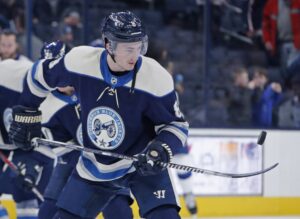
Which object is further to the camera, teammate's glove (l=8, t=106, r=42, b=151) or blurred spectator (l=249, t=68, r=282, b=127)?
blurred spectator (l=249, t=68, r=282, b=127)

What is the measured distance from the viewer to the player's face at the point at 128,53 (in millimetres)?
3330

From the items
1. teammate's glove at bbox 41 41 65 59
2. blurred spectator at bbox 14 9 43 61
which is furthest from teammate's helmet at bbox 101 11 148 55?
blurred spectator at bbox 14 9 43 61

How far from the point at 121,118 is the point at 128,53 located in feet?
0.84

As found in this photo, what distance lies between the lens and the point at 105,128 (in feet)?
11.3

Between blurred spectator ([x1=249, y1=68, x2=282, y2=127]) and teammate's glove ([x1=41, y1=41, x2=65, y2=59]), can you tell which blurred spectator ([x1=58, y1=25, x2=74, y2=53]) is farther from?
teammate's glove ([x1=41, y1=41, x2=65, y2=59])

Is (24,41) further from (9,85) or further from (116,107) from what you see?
(116,107)

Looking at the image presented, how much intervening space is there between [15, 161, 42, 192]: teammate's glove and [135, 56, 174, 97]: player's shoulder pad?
1.68 meters

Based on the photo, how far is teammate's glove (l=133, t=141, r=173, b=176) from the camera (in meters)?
3.31

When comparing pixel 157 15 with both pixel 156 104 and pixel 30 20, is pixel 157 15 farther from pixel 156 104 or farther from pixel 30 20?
pixel 156 104

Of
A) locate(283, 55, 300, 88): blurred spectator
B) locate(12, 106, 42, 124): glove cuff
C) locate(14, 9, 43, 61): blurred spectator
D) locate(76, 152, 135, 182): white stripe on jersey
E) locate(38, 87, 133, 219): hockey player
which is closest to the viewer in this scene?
locate(76, 152, 135, 182): white stripe on jersey

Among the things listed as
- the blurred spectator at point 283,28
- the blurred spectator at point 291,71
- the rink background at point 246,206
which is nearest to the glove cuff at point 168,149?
the rink background at point 246,206

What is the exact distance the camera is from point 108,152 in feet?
11.4

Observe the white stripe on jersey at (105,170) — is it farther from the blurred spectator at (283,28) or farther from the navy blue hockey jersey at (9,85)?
the blurred spectator at (283,28)

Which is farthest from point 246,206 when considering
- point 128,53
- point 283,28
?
point 128,53
